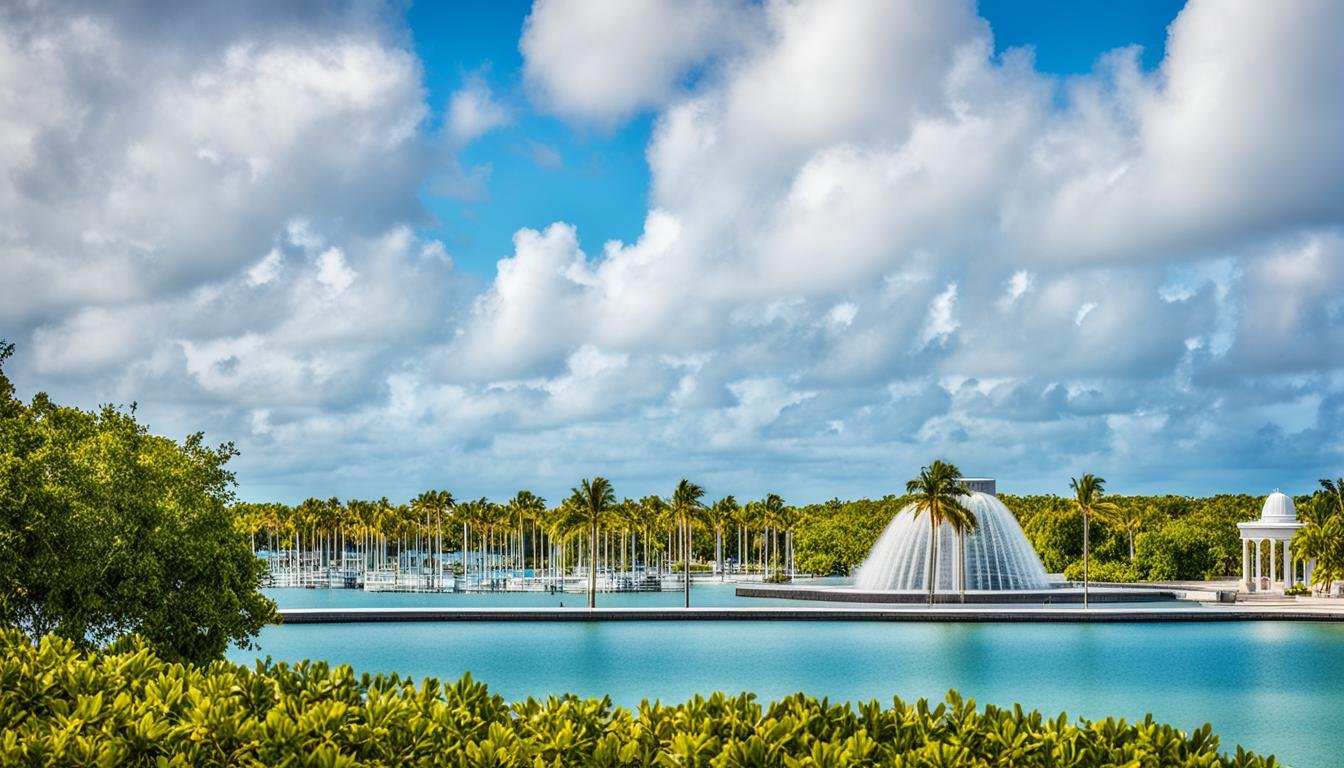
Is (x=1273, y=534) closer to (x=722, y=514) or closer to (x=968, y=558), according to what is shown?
(x=968, y=558)

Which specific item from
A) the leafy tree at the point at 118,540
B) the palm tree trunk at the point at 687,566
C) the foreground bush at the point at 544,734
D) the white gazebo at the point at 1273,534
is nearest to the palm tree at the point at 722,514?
the palm tree trunk at the point at 687,566

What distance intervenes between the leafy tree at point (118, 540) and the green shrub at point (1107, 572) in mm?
A: 74119

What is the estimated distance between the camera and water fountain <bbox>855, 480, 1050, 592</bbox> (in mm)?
74625

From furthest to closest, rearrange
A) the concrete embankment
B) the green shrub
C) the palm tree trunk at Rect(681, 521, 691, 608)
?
the green shrub
the palm tree trunk at Rect(681, 521, 691, 608)
the concrete embankment

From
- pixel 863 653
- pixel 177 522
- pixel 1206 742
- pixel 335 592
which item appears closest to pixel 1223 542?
pixel 863 653

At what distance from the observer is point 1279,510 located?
84375mm

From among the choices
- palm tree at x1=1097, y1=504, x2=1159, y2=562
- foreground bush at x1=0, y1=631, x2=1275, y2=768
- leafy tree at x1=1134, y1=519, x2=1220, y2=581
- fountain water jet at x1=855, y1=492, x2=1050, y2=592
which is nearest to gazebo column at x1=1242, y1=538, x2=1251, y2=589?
leafy tree at x1=1134, y1=519, x2=1220, y2=581

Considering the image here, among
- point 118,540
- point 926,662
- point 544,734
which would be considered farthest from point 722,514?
point 544,734

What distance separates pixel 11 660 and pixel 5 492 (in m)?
10.8

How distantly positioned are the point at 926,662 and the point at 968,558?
34798 mm

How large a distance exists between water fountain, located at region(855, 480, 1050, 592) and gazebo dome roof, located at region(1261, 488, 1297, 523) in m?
18.6

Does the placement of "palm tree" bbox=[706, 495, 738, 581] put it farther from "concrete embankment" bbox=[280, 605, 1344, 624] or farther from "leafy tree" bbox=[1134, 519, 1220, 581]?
"concrete embankment" bbox=[280, 605, 1344, 624]

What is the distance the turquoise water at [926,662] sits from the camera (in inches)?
1313

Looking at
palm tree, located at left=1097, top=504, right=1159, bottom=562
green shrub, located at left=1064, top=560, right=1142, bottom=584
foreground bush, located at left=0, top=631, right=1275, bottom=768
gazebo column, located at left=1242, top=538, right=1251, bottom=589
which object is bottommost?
green shrub, located at left=1064, top=560, right=1142, bottom=584
